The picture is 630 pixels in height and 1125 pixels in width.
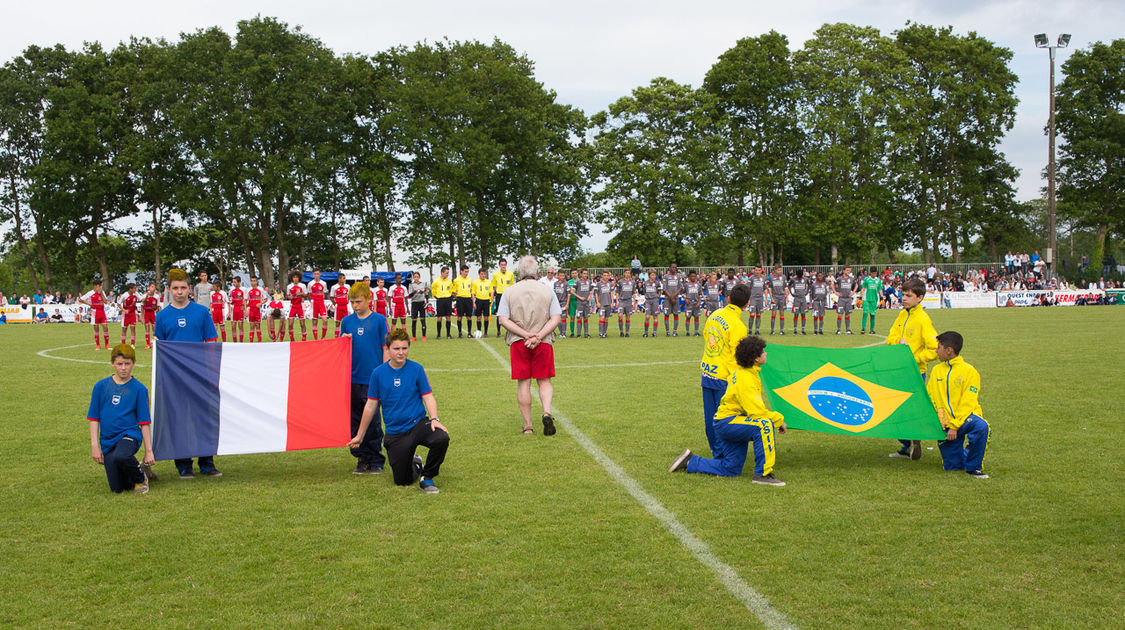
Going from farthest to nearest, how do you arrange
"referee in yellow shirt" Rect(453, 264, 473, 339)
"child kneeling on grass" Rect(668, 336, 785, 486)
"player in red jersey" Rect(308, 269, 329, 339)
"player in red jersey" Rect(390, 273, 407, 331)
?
"referee in yellow shirt" Rect(453, 264, 473, 339)
"player in red jersey" Rect(390, 273, 407, 331)
"player in red jersey" Rect(308, 269, 329, 339)
"child kneeling on grass" Rect(668, 336, 785, 486)

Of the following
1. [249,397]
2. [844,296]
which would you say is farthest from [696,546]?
[844,296]

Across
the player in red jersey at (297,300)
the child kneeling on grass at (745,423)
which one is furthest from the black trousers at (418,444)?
the player in red jersey at (297,300)

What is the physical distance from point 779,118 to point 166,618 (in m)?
56.0

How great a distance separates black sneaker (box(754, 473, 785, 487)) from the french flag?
3.65m

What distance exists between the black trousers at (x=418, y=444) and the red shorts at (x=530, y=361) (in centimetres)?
245

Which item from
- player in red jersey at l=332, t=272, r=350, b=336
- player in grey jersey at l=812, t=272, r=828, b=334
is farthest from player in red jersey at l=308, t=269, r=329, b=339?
player in grey jersey at l=812, t=272, r=828, b=334

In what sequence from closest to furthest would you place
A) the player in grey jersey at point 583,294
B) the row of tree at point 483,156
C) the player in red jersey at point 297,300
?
the player in red jersey at point 297,300
the player in grey jersey at point 583,294
the row of tree at point 483,156

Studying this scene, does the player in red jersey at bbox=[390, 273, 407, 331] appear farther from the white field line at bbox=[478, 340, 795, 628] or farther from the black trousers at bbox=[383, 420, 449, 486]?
the black trousers at bbox=[383, 420, 449, 486]

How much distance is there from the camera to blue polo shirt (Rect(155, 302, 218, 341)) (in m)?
8.05

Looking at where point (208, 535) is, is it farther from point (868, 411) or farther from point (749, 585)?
point (868, 411)

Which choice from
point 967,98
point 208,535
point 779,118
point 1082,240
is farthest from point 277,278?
point 1082,240

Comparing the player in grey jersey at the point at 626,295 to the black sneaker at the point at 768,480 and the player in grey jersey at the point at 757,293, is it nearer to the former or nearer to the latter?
the player in grey jersey at the point at 757,293

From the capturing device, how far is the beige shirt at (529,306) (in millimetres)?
9273

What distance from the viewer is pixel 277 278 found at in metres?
54.5
